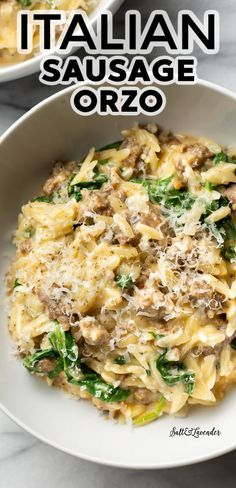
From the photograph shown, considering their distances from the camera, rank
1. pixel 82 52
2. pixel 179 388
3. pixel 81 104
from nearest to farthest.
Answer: pixel 179 388 → pixel 81 104 → pixel 82 52

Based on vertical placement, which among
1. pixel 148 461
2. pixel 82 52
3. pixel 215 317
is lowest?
pixel 148 461

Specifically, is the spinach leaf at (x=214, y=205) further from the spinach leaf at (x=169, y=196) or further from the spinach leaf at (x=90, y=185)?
the spinach leaf at (x=90, y=185)

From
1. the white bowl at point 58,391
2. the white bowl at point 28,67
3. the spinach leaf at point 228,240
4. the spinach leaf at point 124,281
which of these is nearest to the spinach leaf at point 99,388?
the white bowl at point 58,391

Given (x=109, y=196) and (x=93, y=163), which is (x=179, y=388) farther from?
(x=93, y=163)

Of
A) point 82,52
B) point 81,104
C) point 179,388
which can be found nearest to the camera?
point 179,388

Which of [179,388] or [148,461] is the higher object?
[179,388]

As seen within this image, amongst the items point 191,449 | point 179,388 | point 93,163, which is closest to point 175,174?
point 93,163
